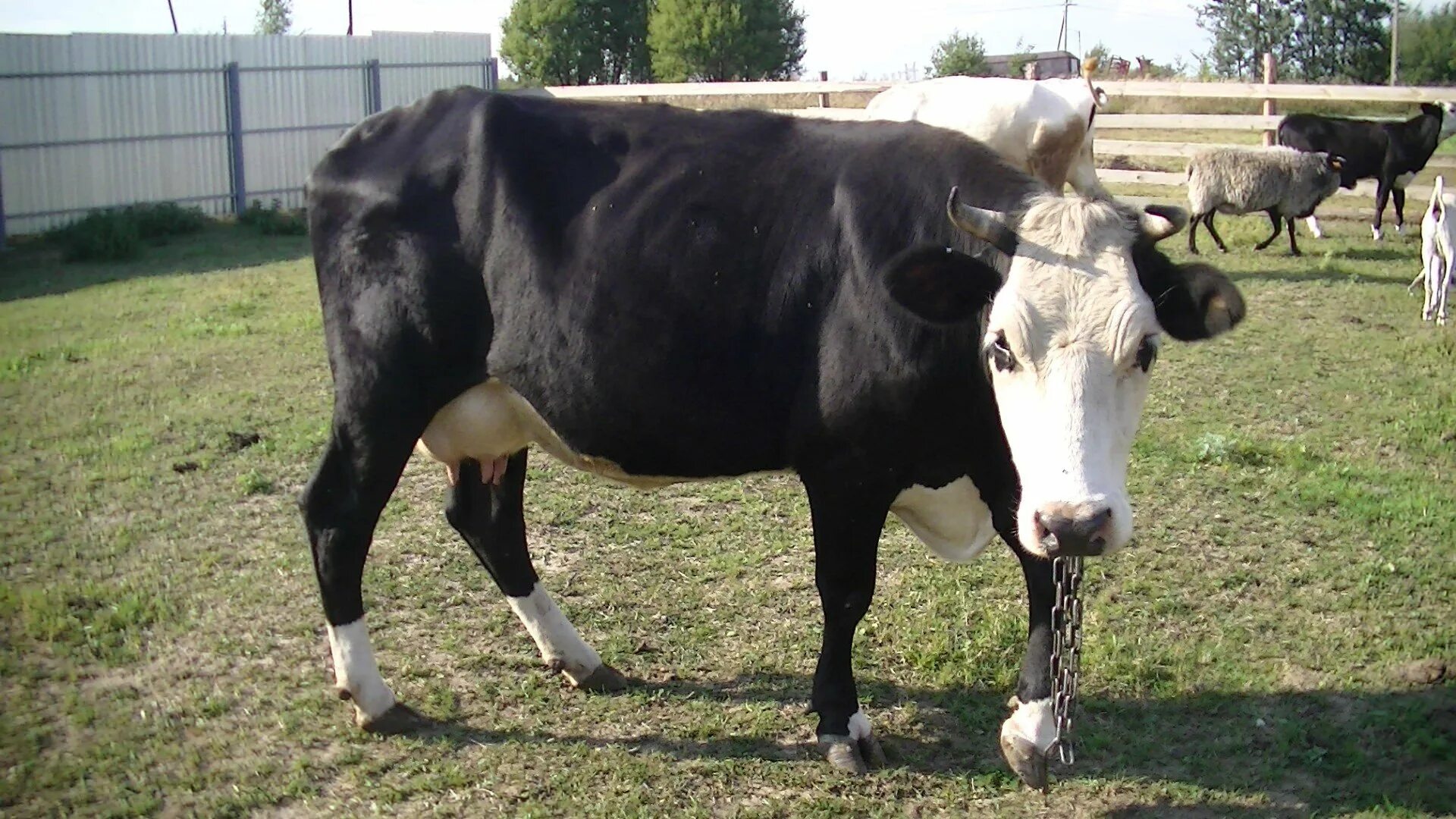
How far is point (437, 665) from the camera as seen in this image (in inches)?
188

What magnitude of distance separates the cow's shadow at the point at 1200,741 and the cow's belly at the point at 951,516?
58 centimetres

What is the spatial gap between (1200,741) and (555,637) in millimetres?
2193

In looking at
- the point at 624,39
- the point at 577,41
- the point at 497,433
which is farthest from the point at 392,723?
the point at 624,39

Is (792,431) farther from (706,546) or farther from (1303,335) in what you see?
(1303,335)

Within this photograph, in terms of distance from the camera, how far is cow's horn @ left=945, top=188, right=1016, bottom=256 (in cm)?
344

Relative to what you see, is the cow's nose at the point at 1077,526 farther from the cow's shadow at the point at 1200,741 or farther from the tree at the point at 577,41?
the tree at the point at 577,41

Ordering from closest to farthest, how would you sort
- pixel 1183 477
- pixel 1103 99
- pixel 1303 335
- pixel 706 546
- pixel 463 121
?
pixel 463 121, pixel 706 546, pixel 1183 477, pixel 1303 335, pixel 1103 99

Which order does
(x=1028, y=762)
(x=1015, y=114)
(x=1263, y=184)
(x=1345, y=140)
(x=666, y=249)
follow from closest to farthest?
(x=1028, y=762) → (x=666, y=249) → (x=1015, y=114) → (x=1263, y=184) → (x=1345, y=140)

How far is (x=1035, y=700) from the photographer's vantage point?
3.88m

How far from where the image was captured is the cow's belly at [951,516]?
405 centimetres

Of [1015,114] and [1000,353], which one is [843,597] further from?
[1015,114]

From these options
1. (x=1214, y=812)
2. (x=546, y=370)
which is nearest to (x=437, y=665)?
(x=546, y=370)

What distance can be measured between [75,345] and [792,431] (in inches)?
331

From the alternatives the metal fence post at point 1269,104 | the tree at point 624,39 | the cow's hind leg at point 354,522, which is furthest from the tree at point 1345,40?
the cow's hind leg at point 354,522
